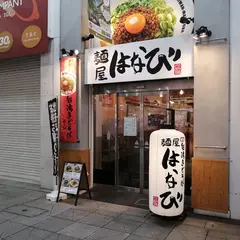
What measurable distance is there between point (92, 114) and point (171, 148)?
2915 mm

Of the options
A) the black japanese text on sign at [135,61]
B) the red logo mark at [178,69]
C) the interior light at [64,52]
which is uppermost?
the interior light at [64,52]

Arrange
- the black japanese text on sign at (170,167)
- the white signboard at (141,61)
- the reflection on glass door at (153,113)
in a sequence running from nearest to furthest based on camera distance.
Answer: the black japanese text on sign at (170,167) < the white signboard at (141,61) < the reflection on glass door at (153,113)

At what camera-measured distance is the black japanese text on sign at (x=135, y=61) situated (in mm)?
5910

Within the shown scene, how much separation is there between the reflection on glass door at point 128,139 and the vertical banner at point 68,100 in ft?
3.97

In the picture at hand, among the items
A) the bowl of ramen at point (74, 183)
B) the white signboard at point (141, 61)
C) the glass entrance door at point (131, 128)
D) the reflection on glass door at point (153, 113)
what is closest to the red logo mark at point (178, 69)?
the white signboard at point (141, 61)

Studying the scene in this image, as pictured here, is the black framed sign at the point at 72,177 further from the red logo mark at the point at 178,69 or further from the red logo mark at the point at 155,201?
the red logo mark at the point at 178,69

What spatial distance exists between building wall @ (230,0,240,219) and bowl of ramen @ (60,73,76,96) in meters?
3.60

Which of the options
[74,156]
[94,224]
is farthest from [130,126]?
[94,224]

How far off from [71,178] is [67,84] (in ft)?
7.50

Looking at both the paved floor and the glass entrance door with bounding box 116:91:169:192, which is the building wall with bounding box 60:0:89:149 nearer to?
the glass entrance door with bounding box 116:91:169:192

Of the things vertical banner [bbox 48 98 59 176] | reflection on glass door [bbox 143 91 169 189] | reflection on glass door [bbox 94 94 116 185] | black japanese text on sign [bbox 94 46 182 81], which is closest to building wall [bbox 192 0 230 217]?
black japanese text on sign [bbox 94 46 182 81]

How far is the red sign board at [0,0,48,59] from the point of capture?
6988mm

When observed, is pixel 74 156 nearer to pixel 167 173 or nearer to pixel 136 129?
pixel 136 129

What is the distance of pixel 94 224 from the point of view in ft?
16.1
